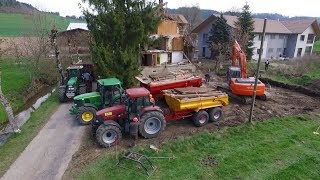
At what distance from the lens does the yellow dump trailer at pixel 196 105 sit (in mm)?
12719

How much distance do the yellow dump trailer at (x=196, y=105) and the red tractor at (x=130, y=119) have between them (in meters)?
1.37

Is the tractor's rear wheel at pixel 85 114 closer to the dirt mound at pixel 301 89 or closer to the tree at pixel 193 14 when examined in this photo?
the dirt mound at pixel 301 89

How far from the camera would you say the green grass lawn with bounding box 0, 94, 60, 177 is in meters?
10.6

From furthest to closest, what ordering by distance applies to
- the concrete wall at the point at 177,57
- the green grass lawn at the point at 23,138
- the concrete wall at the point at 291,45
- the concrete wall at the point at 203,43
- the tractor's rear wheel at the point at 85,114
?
the concrete wall at the point at 291,45 < the concrete wall at the point at 203,43 < the concrete wall at the point at 177,57 < the tractor's rear wheel at the point at 85,114 < the green grass lawn at the point at 23,138

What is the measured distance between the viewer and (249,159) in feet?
33.4

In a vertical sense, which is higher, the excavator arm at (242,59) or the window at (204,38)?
the window at (204,38)

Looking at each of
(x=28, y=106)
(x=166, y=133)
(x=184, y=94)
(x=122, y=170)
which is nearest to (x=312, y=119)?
(x=184, y=94)

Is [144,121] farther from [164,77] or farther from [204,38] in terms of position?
[204,38]

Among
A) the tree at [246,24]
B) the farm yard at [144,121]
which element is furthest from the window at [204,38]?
the farm yard at [144,121]

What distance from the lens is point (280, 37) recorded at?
38.8 metres

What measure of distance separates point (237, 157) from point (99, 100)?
781 centimetres

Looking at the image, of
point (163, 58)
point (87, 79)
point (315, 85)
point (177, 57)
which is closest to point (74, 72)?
point (87, 79)

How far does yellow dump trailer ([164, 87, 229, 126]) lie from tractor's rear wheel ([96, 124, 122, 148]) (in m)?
2.89

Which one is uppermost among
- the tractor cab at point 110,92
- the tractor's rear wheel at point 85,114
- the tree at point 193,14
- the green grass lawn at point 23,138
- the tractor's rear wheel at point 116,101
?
the tree at point 193,14
